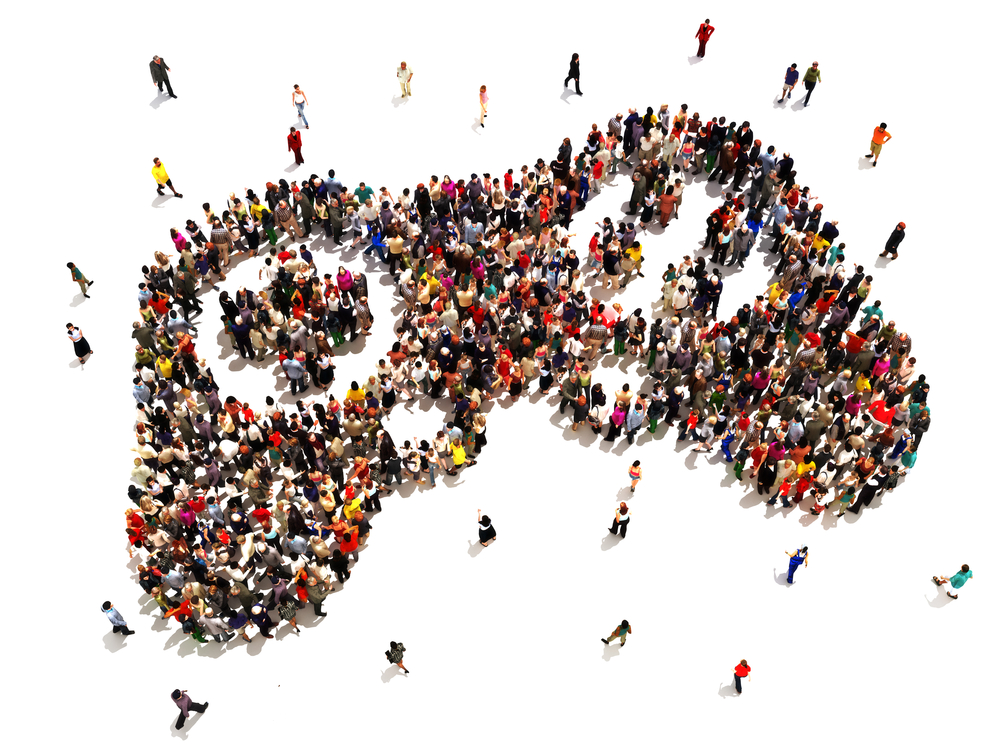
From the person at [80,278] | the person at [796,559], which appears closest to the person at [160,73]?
the person at [80,278]

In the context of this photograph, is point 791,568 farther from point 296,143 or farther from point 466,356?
point 296,143

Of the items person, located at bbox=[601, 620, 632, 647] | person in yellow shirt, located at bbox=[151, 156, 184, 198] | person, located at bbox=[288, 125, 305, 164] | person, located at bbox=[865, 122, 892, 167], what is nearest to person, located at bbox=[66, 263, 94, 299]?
person in yellow shirt, located at bbox=[151, 156, 184, 198]

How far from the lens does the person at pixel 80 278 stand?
1128 inches

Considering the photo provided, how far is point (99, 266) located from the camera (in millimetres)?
30219

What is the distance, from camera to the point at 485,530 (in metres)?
22.9

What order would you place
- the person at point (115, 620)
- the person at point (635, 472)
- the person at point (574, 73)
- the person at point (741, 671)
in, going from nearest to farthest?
the person at point (741, 671) < the person at point (115, 620) < the person at point (635, 472) < the person at point (574, 73)

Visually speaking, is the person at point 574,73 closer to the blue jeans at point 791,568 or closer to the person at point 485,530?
the person at point 485,530

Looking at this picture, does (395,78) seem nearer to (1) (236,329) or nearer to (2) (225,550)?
(1) (236,329)

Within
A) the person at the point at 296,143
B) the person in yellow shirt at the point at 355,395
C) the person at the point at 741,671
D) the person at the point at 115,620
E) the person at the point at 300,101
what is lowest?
the person at the point at 115,620

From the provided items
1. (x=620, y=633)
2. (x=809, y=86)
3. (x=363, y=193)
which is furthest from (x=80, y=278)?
(x=809, y=86)

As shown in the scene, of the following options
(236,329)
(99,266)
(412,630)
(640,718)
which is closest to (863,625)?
(640,718)

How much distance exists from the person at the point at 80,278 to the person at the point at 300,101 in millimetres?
10172

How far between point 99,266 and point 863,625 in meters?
26.0

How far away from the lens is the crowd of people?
22.7 m
